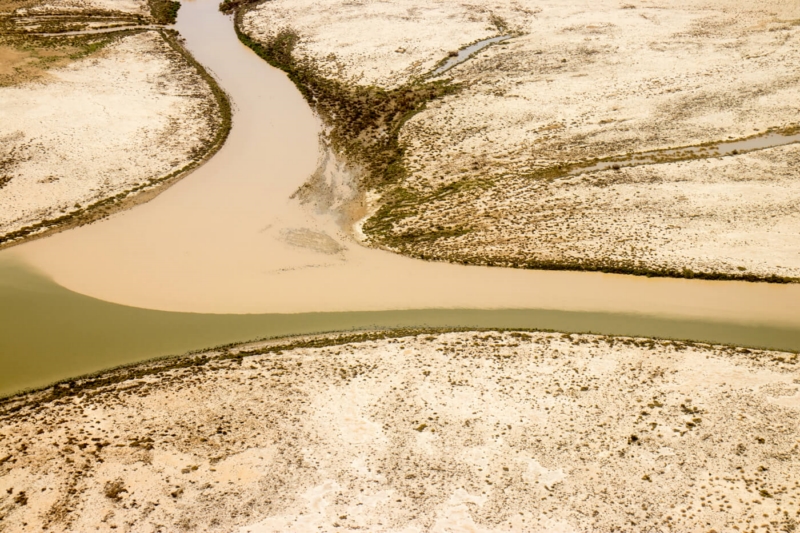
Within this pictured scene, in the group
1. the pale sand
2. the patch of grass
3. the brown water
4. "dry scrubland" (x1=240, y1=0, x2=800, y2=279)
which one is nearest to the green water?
the brown water

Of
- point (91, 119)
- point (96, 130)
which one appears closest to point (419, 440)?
point (96, 130)

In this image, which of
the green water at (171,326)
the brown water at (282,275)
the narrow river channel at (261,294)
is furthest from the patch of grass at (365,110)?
the green water at (171,326)

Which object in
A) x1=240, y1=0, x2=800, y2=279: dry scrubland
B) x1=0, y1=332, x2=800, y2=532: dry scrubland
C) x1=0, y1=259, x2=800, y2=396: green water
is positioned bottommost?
x1=0, y1=332, x2=800, y2=532: dry scrubland

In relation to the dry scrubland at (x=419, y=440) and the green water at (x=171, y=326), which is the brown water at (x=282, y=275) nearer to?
the green water at (x=171, y=326)

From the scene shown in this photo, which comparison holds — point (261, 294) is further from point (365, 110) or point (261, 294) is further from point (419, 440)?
point (365, 110)

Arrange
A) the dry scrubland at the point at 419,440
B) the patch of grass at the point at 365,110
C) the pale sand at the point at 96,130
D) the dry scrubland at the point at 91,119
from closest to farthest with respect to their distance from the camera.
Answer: the dry scrubland at the point at 419,440, the dry scrubland at the point at 91,119, the pale sand at the point at 96,130, the patch of grass at the point at 365,110

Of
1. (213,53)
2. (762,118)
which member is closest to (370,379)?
(762,118)

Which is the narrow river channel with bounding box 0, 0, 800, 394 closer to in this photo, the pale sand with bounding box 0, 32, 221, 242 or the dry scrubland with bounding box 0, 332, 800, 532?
the dry scrubland with bounding box 0, 332, 800, 532
